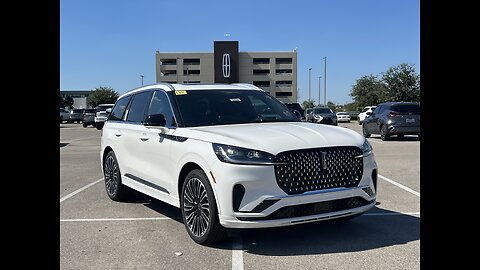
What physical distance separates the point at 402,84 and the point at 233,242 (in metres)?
60.1

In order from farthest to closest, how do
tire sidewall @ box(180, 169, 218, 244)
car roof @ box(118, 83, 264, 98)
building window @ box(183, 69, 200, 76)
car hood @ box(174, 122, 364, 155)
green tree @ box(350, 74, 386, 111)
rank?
building window @ box(183, 69, 200, 76) < green tree @ box(350, 74, 386, 111) < car roof @ box(118, 83, 264, 98) < tire sidewall @ box(180, 169, 218, 244) < car hood @ box(174, 122, 364, 155)

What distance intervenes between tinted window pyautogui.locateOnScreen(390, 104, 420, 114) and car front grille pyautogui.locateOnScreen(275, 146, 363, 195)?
14254 mm

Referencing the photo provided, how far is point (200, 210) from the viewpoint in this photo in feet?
16.0

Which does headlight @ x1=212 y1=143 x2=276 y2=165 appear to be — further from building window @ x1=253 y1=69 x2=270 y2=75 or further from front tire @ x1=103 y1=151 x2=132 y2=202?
building window @ x1=253 y1=69 x2=270 y2=75

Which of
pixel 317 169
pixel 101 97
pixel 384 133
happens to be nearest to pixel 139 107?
pixel 317 169

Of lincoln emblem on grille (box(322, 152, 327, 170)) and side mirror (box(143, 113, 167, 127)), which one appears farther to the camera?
side mirror (box(143, 113, 167, 127))

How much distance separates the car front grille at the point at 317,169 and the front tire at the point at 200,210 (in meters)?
0.79

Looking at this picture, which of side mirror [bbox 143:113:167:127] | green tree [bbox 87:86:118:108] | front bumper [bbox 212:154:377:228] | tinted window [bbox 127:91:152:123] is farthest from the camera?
green tree [bbox 87:86:118:108]

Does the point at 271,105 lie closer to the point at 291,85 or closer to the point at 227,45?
the point at 227,45

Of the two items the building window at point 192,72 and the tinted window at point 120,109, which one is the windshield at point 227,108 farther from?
the building window at point 192,72

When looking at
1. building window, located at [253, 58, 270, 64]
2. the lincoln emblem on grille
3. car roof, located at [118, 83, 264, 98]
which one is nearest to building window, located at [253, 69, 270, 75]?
building window, located at [253, 58, 270, 64]

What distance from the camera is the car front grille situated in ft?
14.5

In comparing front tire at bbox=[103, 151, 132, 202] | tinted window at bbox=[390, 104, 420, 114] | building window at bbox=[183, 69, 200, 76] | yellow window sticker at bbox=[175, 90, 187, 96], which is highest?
building window at bbox=[183, 69, 200, 76]
